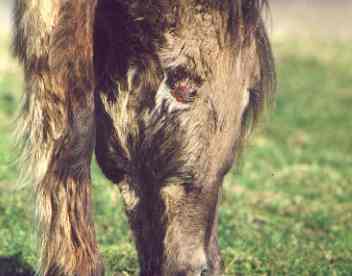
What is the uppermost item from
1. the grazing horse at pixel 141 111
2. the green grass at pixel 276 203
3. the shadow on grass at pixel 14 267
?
the grazing horse at pixel 141 111

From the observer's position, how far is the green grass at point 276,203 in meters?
5.52

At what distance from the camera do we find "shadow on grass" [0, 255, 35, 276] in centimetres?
488

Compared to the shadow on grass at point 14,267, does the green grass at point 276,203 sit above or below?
below

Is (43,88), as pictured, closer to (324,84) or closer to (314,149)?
Result: (314,149)

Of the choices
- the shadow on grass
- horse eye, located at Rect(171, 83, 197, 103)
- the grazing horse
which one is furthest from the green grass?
horse eye, located at Rect(171, 83, 197, 103)

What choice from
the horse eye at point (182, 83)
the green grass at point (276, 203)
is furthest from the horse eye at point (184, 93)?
the green grass at point (276, 203)

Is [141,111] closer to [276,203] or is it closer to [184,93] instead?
[184,93]

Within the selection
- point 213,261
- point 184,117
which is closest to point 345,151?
point 213,261

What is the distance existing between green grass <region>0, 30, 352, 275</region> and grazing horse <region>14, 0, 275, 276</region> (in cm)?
22

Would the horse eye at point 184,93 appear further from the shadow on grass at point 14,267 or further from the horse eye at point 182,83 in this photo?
the shadow on grass at point 14,267

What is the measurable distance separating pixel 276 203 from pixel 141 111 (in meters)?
4.34

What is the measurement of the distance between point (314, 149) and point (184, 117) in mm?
7625

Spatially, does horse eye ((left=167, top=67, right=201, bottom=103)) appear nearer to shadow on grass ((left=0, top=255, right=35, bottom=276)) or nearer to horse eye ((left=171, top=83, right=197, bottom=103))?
horse eye ((left=171, top=83, right=197, bottom=103))

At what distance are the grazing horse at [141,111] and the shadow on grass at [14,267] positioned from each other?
3.68 feet
